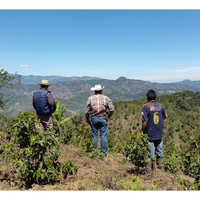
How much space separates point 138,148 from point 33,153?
217cm

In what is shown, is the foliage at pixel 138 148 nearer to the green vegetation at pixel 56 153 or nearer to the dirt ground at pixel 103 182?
the green vegetation at pixel 56 153

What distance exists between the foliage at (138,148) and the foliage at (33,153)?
1399 mm

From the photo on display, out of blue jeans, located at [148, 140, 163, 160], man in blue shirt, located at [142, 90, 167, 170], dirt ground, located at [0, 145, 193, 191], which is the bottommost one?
dirt ground, located at [0, 145, 193, 191]

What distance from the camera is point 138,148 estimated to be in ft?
12.5

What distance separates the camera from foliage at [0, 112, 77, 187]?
2.81 meters

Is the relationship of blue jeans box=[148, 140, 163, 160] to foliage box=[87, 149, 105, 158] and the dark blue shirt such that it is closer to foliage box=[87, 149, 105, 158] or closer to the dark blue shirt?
the dark blue shirt

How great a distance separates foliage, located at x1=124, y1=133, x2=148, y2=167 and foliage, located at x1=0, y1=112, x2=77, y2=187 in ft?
4.59

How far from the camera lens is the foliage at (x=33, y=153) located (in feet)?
9.23

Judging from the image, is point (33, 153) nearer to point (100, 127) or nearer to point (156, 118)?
point (100, 127)

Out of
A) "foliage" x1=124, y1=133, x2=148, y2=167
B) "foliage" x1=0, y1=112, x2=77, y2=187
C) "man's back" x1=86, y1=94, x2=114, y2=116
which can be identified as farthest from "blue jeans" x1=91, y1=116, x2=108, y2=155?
"foliage" x1=0, y1=112, x2=77, y2=187

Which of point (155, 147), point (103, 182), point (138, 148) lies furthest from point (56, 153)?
point (155, 147)

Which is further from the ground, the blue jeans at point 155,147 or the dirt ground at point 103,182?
the blue jeans at point 155,147

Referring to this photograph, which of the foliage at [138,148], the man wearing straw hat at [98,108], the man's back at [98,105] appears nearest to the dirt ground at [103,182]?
the foliage at [138,148]

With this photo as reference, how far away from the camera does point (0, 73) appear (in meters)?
15.9
